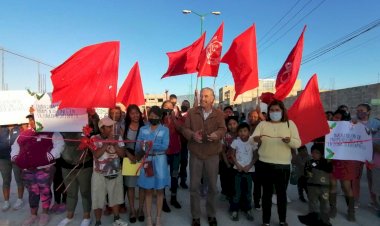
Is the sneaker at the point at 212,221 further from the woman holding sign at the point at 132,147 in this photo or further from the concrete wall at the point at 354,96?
the concrete wall at the point at 354,96

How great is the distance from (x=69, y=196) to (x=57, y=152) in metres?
0.69

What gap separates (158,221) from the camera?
174 inches

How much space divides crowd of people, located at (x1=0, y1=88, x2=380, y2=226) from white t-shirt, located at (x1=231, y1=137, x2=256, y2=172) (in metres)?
0.02

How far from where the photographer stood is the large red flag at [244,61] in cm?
547

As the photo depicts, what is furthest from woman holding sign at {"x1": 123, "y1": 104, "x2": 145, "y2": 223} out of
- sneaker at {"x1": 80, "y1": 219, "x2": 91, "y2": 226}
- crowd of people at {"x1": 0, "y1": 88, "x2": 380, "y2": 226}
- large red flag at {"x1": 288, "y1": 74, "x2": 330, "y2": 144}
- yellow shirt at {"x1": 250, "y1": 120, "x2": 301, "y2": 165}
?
large red flag at {"x1": 288, "y1": 74, "x2": 330, "y2": 144}

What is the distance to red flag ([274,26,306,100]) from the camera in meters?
5.22

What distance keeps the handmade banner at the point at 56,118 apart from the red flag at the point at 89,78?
0.84ft

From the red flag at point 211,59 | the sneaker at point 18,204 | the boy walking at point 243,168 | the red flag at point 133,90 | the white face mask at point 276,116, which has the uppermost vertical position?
the red flag at point 211,59

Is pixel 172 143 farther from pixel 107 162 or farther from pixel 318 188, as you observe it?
pixel 318 188

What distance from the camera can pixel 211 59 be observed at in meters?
6.11

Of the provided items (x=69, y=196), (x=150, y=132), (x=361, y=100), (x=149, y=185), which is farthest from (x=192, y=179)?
(x=361, y=100)

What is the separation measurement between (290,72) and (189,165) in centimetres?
239

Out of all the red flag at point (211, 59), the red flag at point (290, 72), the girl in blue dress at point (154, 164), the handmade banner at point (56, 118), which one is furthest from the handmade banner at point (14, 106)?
the red flag at point (290, 72)

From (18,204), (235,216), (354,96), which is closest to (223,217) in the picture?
(235,216)
